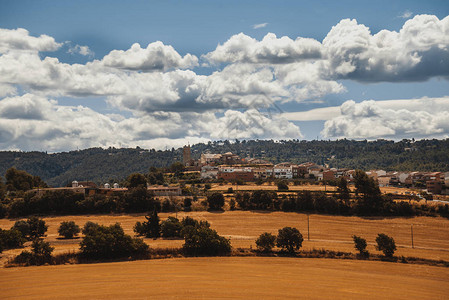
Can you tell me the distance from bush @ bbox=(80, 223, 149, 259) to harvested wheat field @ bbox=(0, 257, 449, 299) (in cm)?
274

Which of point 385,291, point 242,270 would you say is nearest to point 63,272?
point 242,270

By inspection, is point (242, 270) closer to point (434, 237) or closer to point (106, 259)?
point (106, 259)

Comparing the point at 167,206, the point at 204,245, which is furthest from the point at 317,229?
the point at 167,206

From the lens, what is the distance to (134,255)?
157ft

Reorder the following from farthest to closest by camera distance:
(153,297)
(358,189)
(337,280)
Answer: (358,189), (337,280), (153,297)

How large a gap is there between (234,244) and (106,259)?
53.9ft

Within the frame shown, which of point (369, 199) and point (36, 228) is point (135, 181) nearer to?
point (36, 228)

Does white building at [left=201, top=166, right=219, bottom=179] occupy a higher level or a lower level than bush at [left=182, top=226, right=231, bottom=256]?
higher

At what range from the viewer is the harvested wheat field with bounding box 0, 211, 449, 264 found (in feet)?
178

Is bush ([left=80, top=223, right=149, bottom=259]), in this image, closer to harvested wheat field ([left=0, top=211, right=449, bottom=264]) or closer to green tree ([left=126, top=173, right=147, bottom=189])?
harvested wheat field ([left=0, top=211, right=449, bottom=264])

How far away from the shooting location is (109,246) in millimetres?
47031

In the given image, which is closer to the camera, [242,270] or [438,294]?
[438,294]

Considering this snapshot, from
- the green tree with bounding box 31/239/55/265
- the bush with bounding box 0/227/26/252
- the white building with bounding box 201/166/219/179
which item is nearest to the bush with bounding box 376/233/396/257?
the green tree with bounding box 31/239/55/265

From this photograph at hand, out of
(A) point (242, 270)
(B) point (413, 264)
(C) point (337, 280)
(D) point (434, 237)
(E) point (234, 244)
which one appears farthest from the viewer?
(D) point (434, 237)
